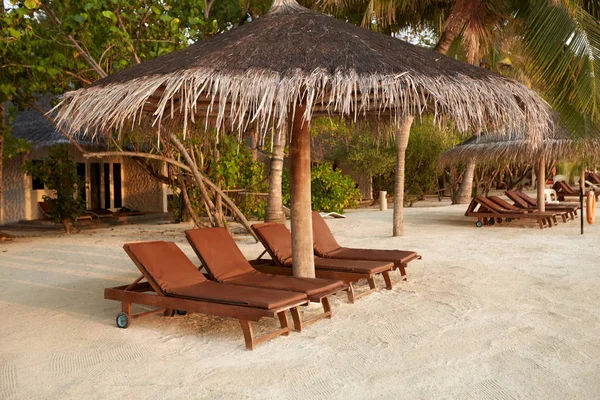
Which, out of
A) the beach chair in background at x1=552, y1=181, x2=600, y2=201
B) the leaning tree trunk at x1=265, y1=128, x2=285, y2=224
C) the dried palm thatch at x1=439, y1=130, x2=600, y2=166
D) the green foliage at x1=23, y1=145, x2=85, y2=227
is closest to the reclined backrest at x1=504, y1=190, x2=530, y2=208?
the dried palm thatch at x1=439, y1=130, x2=600, y2=166

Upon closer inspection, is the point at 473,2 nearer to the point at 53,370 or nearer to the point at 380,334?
the point at 380,334

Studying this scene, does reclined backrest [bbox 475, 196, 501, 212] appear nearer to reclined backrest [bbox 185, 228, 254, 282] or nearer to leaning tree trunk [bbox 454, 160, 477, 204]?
leaning tree trunk [bbox 454, 160, 477, 204]

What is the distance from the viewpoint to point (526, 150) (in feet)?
42.9

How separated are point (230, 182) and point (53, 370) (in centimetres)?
690

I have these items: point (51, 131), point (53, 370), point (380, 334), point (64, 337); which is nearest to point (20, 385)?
point (53, 370)

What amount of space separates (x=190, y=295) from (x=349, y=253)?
105 inches

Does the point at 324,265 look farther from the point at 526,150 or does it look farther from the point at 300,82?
the point at 526,150

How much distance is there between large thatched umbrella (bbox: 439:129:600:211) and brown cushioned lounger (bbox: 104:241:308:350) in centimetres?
822

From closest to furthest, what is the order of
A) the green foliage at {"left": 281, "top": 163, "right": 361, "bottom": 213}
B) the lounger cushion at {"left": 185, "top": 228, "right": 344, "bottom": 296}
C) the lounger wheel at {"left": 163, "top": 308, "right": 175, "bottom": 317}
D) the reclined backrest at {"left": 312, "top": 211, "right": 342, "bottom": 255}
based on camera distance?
the lounger cushion at {"left": 185, "top": 228, "right": 344, "bottom": 296}
the lounger wheel at {"left": 163, "top": 308, "right": 175, "bottom": 317}
the reclined backrest at {"left": 312, "top": 211, "right": 342, "bottom": 255}
the green foliage at {"left": 281, "top": 163, "right": 361, "bottom": 213}

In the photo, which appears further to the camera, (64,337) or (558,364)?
(64,337)

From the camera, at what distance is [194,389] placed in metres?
3.71

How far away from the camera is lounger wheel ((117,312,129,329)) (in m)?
5.11

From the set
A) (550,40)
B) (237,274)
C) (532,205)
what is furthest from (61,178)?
(532,205)

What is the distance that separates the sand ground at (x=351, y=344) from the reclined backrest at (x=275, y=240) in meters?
0.91
